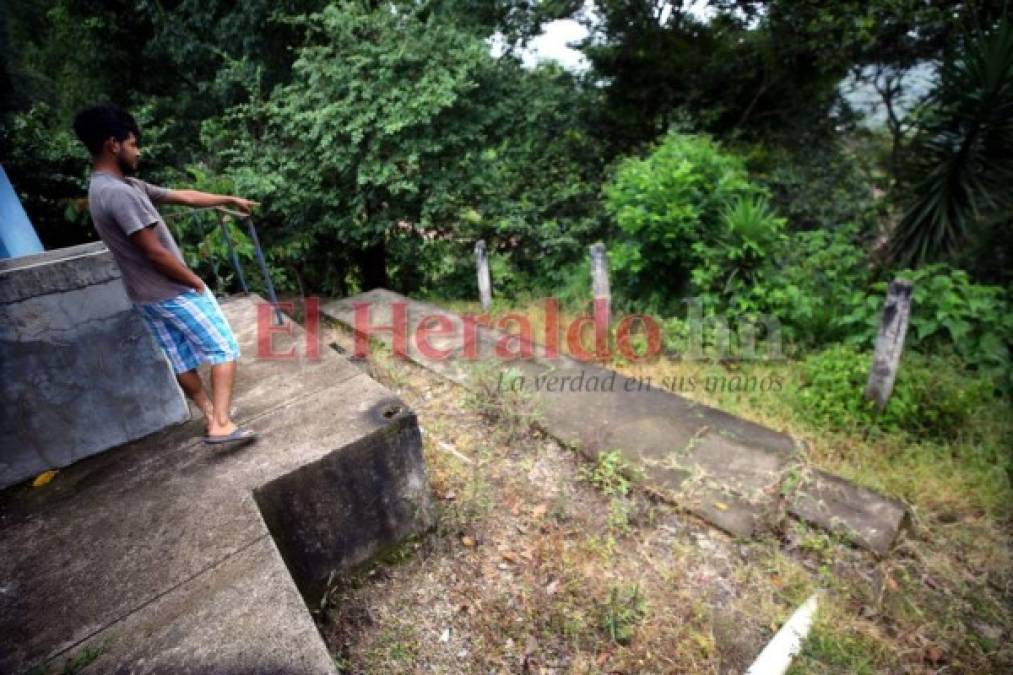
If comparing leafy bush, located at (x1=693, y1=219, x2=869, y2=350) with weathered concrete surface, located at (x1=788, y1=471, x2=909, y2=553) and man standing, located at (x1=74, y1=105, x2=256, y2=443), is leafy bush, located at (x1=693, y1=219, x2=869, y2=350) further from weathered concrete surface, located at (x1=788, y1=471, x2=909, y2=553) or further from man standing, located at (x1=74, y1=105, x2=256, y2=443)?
man standing, located at (x1=74, y1=105, x2=256, y2=443)

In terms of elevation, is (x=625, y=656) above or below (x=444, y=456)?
below

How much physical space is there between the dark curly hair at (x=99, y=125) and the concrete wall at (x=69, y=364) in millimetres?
508

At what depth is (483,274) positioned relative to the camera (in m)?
6.22

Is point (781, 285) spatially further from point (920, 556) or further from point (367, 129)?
point (367, 129)

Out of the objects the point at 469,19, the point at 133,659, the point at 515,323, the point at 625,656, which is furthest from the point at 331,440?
the point at 469,19

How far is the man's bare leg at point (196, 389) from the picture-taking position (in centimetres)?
261

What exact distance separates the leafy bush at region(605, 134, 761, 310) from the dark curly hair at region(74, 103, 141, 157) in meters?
4.37

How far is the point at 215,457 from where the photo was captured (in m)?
2.42

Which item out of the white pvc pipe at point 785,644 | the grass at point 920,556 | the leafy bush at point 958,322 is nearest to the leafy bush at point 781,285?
the leafy bush at point 958,322

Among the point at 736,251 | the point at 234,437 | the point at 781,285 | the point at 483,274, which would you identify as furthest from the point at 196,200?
the point at 781,285

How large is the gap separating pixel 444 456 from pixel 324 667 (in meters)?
1.95

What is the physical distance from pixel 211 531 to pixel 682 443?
283 centimetres

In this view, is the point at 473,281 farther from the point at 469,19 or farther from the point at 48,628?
the point at 48,628

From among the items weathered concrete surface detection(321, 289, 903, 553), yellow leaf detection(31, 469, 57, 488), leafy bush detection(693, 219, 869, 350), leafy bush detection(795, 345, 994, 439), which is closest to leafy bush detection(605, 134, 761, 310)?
leafy bush detection(693, 219, 869, 350)
